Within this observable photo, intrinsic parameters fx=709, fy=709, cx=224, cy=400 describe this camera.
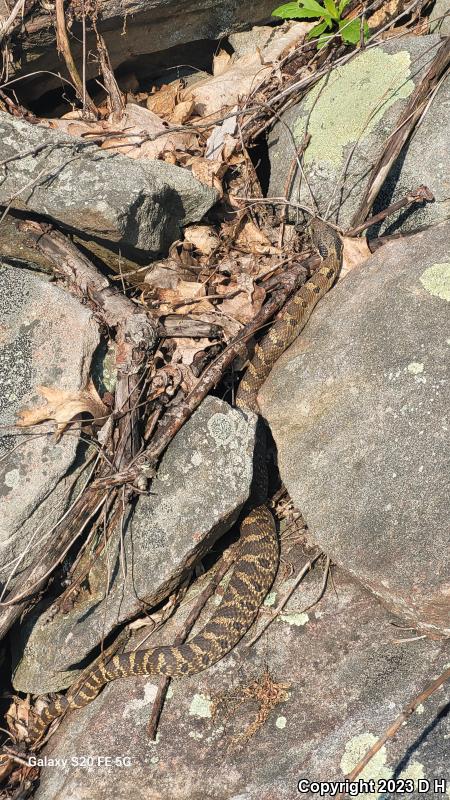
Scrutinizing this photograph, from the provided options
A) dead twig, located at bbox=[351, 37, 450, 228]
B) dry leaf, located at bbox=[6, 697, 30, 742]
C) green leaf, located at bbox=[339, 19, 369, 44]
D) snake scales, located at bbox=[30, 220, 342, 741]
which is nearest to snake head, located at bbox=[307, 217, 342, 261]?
dead twig, located at bbox=[351, 37, 450, 228]

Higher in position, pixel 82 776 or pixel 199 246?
pixel 199 246

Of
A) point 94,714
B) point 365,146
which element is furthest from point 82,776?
point 365,146

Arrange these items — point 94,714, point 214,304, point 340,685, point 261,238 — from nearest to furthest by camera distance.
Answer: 1. point 340,685
2. point 94,714
3. point 214,304
4. point 261,238

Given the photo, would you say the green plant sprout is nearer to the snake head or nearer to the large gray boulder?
the large gray boulder

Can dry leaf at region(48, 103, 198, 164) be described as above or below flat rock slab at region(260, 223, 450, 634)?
above

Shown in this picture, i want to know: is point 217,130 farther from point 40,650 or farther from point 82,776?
point 82,776

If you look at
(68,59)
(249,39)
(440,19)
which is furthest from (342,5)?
(68,59)

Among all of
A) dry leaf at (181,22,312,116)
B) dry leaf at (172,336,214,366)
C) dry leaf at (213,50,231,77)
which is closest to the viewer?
dry leaf at (172,336,214,366)
